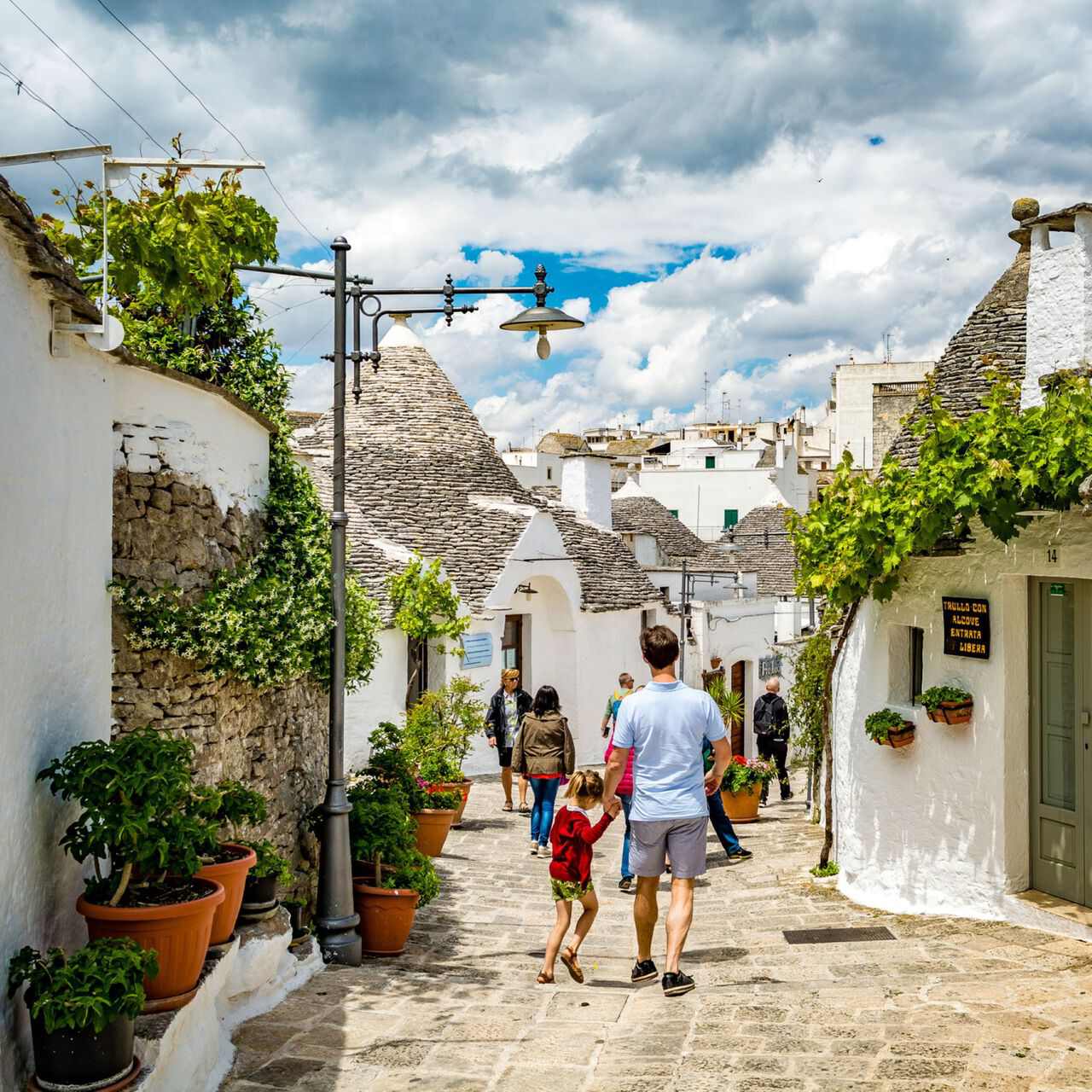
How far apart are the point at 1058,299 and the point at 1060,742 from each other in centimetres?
294

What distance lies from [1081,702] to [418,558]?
10.3m

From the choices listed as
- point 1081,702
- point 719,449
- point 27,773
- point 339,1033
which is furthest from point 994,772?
point 719,449

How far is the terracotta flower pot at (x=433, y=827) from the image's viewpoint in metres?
11.0

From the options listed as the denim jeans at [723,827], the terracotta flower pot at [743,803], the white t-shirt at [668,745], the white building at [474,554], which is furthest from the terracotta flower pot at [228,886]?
the white building at [474,554]

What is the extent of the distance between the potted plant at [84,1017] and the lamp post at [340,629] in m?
3.52

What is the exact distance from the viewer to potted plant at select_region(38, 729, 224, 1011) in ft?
15.7

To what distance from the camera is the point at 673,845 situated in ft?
19.9

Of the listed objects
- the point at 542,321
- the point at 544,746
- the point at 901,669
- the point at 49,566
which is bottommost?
the point at 544,746

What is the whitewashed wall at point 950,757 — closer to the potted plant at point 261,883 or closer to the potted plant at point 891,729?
the potted plant at point 891,729

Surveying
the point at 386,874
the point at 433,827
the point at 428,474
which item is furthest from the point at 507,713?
the point at 428,474

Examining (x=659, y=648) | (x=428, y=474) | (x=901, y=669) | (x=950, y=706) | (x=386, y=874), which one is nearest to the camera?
(x=659, y=648)

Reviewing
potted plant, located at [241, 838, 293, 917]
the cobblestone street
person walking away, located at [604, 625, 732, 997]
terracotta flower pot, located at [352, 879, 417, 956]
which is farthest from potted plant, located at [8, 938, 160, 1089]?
terracotta flower pot, located at [352, 879, 417, 956]

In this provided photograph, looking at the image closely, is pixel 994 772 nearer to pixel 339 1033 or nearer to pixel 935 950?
pixel 935 950

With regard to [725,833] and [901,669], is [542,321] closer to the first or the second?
[901,669]
